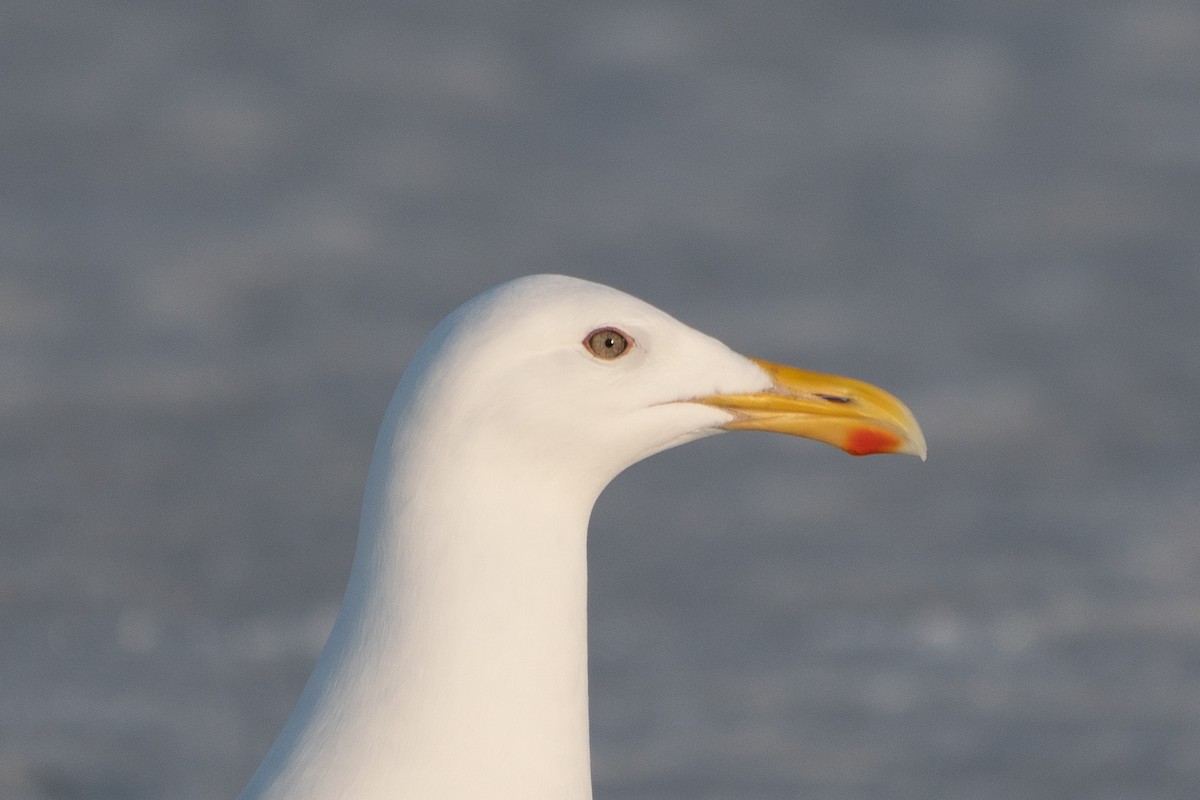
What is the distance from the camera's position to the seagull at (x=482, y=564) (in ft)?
12.6

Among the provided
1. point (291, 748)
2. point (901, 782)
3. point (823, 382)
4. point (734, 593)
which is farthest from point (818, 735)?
point (291, 748)

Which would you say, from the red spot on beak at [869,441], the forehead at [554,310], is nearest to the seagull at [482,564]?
the forehead at [554,310]

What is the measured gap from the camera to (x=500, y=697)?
3873mm

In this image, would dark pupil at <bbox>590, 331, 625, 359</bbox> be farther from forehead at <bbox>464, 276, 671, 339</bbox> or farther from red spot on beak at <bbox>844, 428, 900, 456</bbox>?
red spot on beak at <bbox>844, 428, 900, 456</bbox>

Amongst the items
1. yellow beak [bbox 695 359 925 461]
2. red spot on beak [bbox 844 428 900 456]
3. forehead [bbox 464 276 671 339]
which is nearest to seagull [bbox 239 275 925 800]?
forehead [bbox 464 276 671 339]

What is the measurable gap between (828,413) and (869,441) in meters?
0.11

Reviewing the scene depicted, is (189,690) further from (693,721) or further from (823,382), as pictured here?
(823,382)

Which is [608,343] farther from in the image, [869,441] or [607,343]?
[869,441]

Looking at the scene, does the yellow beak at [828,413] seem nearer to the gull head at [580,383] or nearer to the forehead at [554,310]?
the gull head at [580,383]

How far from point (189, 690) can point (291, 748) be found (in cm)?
396

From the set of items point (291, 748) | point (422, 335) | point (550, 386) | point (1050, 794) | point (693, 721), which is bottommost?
point (291, 748)

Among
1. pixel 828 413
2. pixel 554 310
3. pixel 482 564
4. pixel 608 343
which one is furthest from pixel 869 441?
pixel 482 564

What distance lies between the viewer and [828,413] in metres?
4.32

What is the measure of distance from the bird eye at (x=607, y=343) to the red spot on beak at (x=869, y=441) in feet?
1.83
